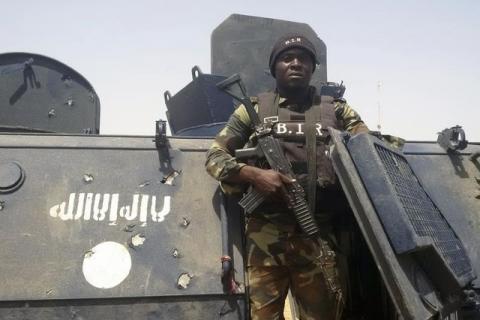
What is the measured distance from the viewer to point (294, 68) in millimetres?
2637

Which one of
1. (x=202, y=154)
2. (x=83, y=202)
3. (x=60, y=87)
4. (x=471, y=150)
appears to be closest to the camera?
(x=83, y=202)

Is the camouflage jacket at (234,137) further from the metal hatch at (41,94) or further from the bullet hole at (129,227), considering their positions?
the metal hatch at (41,94)

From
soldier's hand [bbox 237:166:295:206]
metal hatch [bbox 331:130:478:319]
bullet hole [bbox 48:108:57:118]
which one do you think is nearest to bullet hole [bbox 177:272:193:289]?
soldier's hand [bbox 237:166:295:206]

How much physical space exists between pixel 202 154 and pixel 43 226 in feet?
2.88

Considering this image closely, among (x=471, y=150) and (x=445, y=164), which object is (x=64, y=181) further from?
(x=471, y=150)

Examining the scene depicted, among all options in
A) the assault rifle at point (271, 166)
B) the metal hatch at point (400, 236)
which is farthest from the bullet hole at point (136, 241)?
the metal hatch at point (400, 236)

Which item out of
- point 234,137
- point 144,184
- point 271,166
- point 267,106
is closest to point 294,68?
point 267,106

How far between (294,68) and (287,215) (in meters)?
0.83

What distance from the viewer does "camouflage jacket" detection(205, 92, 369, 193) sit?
7.57 feet

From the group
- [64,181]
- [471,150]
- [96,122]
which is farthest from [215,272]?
[96,122]

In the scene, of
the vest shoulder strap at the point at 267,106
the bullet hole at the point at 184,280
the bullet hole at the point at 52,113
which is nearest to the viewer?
the bullet hole at the point at 184,280

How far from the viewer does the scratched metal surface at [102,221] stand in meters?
2.13

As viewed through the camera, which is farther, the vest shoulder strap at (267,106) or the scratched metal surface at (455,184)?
the vest shoulder strap at (267,106)

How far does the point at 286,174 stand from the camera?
7.67 ft
